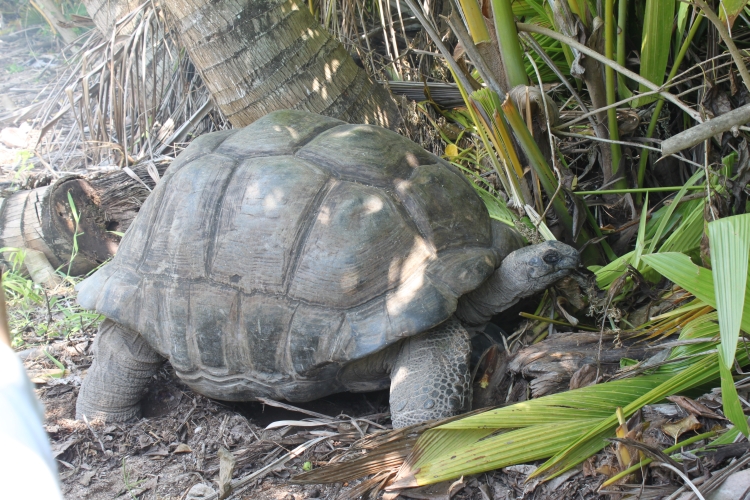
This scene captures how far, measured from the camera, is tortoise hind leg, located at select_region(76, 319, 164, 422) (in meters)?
3.06

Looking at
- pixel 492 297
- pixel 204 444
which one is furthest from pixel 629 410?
pixel 204 444

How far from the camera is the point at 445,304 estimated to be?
8.07 ft

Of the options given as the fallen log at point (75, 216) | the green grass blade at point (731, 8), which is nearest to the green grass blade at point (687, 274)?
the green grass blade at point (731, 8)

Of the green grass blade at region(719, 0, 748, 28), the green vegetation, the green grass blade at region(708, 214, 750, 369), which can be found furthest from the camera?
the green vegetation

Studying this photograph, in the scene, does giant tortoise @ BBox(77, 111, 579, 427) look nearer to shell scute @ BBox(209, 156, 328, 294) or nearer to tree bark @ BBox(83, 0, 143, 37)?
shell scute @ BBox(209, 156, 328, 294)

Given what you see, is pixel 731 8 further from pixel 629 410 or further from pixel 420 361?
pixel 420 361

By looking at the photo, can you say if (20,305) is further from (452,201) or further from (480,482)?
(480,482)

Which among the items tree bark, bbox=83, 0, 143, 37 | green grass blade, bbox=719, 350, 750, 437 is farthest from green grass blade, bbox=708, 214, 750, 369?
tree bark, bbox=83, 0, 143, 37

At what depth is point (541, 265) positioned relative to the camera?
101 inches

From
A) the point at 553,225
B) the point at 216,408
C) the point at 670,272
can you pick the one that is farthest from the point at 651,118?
the point at 216,408

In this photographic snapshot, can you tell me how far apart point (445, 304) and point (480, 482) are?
0.73 m

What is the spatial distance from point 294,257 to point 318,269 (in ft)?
0.42

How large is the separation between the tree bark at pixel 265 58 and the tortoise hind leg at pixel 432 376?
1.85 m

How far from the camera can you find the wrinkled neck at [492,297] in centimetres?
267
